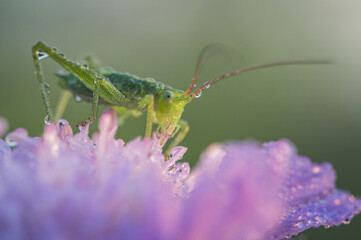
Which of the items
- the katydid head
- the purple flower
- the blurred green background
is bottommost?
the purple flower

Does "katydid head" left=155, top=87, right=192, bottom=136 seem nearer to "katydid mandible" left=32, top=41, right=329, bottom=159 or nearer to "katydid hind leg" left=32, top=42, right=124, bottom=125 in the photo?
"katydid mandible" left=32, top=41, right=329, bottom=159

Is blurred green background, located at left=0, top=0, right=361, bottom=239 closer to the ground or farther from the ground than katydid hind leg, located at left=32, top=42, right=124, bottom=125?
farther from the ground

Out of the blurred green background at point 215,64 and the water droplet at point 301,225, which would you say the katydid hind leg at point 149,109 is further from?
the blurred green background at point 215,64

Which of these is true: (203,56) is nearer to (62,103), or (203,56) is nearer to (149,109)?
(149,109)

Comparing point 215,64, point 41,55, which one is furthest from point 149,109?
point 215,64

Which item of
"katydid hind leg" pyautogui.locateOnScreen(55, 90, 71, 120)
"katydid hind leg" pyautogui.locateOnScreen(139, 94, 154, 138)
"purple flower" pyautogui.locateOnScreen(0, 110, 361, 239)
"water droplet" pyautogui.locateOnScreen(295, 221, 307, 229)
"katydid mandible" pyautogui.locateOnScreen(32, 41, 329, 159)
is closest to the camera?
"purple flower" pyautogui.locateOnScreen(0, 110, 361, 239)

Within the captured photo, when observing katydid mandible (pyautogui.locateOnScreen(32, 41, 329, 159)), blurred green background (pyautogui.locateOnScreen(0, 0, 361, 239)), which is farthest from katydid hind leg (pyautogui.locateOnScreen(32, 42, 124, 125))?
blurred green background (pyautogui.locateOnScreen(0, 0, 361, 239))

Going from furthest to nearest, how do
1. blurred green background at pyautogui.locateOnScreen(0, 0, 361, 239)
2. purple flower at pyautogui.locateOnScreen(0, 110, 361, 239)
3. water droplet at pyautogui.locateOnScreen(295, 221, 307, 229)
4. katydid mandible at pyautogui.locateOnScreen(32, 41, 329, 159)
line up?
blurred green background at pyautogui.locateOnScreen(0, 0, 361, 239)
katydid mandible at pyautogui.locateOnScreen(32, 41, 329, 159)
water droplet at pyautogui.locateOnScreen(295, 221, 307, 229)
purple flower at pyautogui.locateOnScreen(0, 110, 361, 239)
